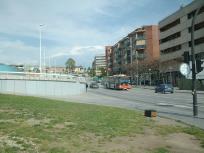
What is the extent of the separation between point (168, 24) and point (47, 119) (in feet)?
257

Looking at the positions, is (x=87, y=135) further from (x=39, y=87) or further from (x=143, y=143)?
(x=39, y=87)

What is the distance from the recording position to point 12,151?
8586 mm

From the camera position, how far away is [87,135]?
11.2 m

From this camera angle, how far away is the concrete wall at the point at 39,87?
39669 mm

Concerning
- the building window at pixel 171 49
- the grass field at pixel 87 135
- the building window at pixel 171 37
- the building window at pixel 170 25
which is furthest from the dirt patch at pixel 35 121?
the building window at pixel 170 25

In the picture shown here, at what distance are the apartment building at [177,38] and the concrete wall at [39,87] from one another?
29.8 meters

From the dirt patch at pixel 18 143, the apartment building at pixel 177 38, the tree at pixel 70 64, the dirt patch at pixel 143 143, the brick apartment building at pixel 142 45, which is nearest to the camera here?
the dirt patch at pixel 18 143

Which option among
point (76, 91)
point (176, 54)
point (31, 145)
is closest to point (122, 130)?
point (31, 145)

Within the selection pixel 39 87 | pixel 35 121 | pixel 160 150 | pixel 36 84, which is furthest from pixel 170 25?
pixel 160 150

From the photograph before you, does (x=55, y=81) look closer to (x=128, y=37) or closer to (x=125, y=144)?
(x=125, y=144)

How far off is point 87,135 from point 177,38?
74407 mm

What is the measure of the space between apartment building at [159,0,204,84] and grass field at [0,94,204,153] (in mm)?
A: 59117

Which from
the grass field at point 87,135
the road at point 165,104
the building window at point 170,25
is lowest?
the road at point 165,104

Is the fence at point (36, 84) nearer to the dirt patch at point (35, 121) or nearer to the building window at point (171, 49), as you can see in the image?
the dirt patch at point (35, 121)
